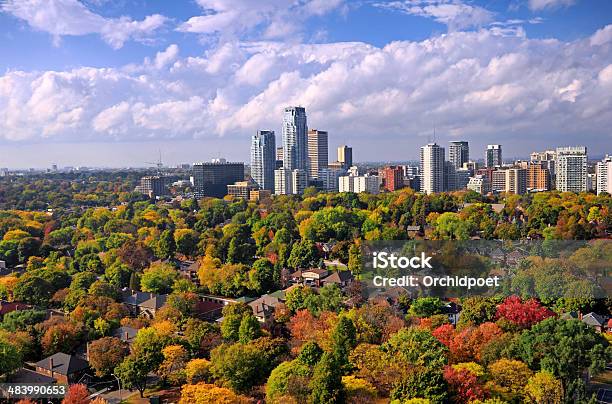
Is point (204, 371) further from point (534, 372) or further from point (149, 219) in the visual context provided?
point (149, 219)

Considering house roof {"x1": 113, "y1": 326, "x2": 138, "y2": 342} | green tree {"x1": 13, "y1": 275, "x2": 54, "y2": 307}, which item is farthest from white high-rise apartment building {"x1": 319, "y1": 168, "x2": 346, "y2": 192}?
house roof {"x1": 113, "y1": 326, "x2": 138, "y2": 342}

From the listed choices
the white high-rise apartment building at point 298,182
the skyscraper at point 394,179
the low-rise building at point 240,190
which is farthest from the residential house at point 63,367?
the skyscraper at point 394,179

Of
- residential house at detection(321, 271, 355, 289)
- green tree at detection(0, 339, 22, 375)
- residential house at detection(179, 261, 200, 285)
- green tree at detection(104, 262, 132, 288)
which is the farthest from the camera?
residential house at detection(179, 261, 200, 285)

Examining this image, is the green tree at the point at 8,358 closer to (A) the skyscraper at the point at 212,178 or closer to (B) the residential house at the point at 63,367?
(B) the residential house at the point at 63,367

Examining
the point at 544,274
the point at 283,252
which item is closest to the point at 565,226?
the point at 544,274

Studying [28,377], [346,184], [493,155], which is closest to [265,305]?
[28,377]

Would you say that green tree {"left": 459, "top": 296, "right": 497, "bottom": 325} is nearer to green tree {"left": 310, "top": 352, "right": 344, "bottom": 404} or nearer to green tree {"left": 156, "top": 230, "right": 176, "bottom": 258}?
green tree {"left": 310, "top": 352, "right": 344, "bottom": 404}

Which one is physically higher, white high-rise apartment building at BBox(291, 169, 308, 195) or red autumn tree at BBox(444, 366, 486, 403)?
white high-rise apartment building at BBox(291, 169, 308, 195)
